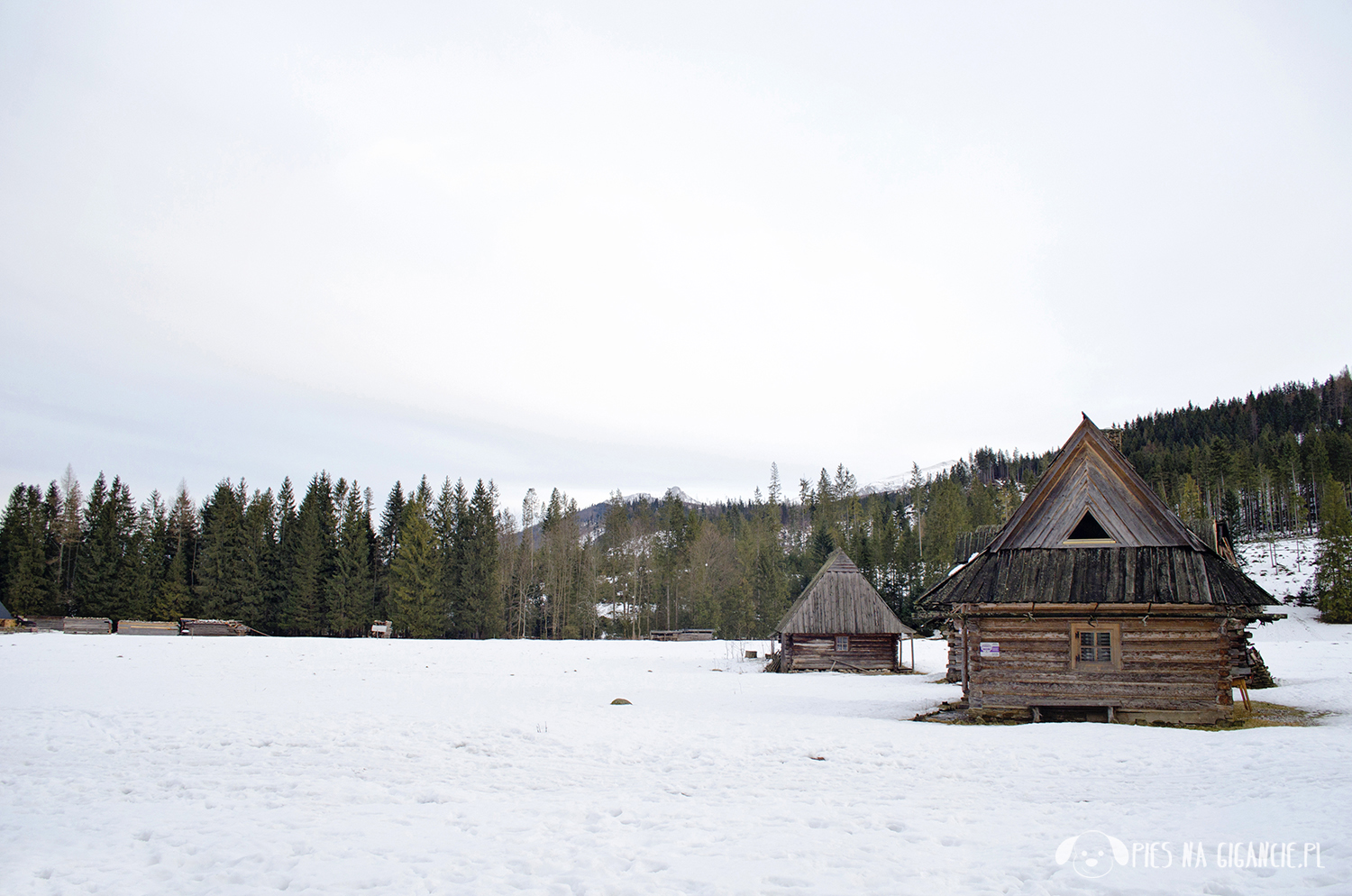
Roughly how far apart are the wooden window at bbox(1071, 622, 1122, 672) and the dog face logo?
12.1 meters

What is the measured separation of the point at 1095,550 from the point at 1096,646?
8.10ft

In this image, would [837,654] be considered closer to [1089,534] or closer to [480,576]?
[1089,534]

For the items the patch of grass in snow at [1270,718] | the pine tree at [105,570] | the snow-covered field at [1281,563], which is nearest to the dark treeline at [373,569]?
the pine tree at [105,570]

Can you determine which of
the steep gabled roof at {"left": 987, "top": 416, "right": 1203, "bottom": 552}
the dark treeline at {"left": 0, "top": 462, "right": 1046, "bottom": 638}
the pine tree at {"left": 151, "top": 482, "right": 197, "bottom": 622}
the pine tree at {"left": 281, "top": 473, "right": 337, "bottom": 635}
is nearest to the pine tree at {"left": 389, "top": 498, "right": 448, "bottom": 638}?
the dark treeline at {"left": 0, "top": 462, "right": 1046, "bottom": 638}

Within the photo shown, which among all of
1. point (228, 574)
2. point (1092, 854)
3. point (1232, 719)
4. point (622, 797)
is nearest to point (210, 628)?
point (228, 574)

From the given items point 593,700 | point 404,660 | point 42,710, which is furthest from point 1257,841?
point 404,660

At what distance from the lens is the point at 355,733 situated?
49.5 ft

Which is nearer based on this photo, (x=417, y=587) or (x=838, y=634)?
(x=838, y=634)

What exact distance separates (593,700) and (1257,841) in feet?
55.6

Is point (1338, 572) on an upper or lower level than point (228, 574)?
upper

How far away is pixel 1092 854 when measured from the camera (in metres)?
7.46

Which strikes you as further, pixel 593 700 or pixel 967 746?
pixel 593 700

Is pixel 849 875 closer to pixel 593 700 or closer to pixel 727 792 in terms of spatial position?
pixel 727 792

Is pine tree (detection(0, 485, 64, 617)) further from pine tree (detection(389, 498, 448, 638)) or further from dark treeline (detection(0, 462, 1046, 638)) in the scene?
pine tree (detection(389, 498, 448, 638))
